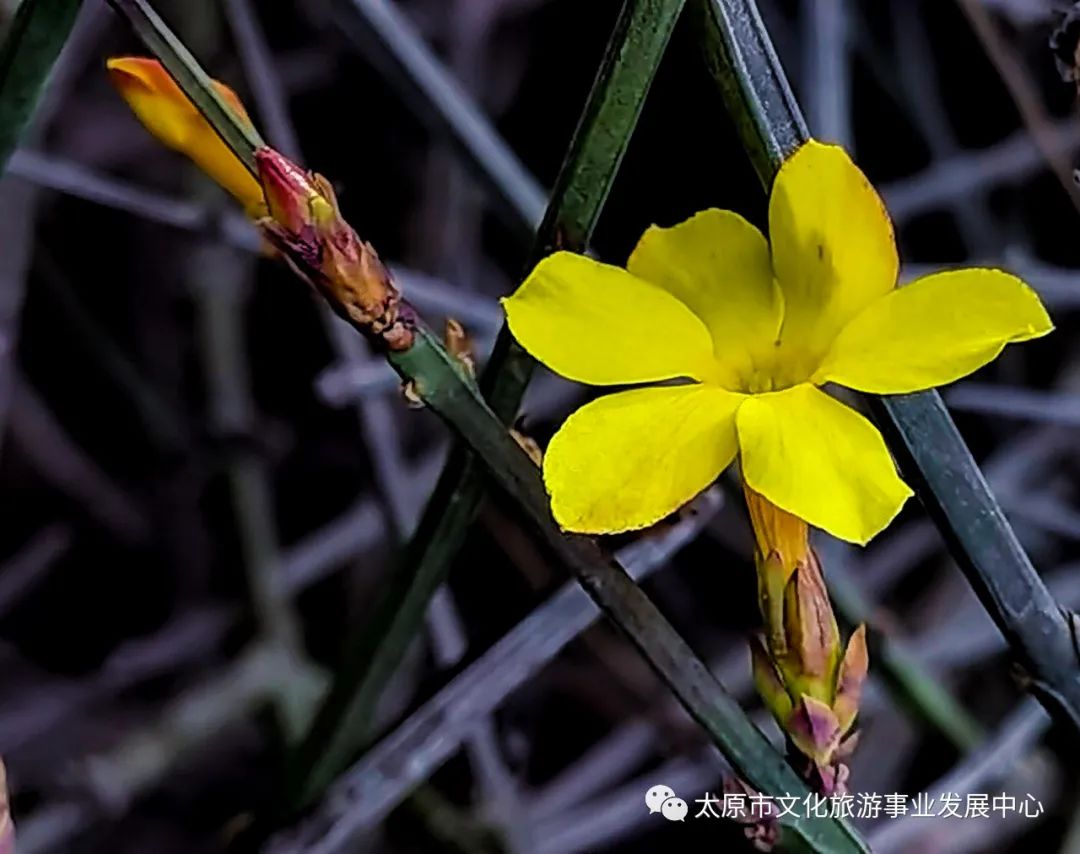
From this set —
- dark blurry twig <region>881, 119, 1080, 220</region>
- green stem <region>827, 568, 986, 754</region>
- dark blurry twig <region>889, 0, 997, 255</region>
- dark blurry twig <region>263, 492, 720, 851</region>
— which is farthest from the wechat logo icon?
dark blurry twig <region>889, 0, 997, 255</region>

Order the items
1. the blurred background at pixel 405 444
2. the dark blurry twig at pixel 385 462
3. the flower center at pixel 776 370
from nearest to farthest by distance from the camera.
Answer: the flower center at pixel 776 370 → the dark blurry twig at pixel 385 462 → the blurred background at pixel 405 444

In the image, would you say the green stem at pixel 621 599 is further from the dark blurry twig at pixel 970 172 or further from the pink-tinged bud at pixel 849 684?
the dark blurry twig at pixel 970 172

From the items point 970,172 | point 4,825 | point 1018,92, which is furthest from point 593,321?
point 970,172

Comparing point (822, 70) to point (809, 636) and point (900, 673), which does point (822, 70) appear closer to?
point (900, 673)

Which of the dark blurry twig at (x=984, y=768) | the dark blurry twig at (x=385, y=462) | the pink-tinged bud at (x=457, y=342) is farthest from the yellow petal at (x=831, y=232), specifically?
the dark blurry twig at (x=385, y=462)

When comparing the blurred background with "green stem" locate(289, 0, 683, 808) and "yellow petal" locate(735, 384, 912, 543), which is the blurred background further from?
"yellow petal" locate(735, 384, 912, 543)

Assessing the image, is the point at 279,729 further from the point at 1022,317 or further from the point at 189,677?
the point at 1022,317

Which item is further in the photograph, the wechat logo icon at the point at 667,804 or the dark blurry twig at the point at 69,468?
the dark blurry twig at the point at 69,468
